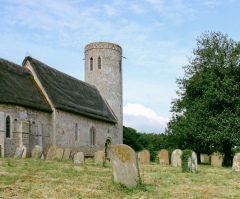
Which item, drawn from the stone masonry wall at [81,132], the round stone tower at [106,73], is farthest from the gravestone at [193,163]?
the round stone tower at [106,73]

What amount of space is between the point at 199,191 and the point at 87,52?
2629cm

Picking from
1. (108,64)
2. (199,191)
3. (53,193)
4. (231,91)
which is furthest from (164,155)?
(108,64)

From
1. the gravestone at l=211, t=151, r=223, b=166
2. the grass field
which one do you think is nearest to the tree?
the gravestone at l=211, t=151, r=223, b=166

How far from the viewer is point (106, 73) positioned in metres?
30.6

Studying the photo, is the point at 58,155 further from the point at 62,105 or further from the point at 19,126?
the point at 62,105

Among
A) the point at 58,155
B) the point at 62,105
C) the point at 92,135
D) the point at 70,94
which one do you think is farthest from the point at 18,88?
the point at 92,135

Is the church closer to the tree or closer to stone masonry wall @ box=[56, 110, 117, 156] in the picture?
stone masonry wall @ box=[56, 110, 117, 156]

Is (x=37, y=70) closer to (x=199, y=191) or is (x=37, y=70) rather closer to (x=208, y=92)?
(x=208, y=92)

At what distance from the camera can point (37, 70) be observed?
21.6 metres

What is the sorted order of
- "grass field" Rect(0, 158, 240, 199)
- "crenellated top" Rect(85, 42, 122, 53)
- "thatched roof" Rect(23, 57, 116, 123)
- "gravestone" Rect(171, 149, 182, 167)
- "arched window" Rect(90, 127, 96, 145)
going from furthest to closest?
"crenellated top" Rect(85, 42, 122, 53), "arched window" Rect(90, 127, 96, 145), "thatched roof" Rect(23, 57, 116, 123), "gravestone" Rect(171, 149, 182, 167), "grass field" Rect(0, 158, 240, 199)

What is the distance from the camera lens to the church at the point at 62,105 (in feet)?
57.5

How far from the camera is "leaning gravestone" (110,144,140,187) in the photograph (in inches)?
296

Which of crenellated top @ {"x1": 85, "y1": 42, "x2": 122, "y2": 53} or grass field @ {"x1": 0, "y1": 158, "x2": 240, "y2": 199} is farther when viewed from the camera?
crenellated top @ {"x1": 85, "y1": 42, "x2": 122, "y2": 53}

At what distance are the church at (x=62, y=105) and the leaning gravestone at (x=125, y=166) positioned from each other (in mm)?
11304
